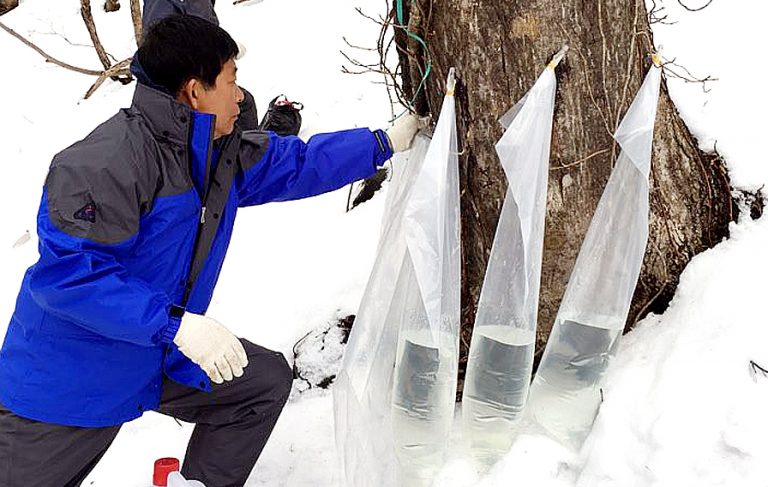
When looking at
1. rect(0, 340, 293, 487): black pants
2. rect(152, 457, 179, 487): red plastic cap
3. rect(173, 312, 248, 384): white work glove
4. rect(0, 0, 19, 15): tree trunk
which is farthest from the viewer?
rect(0, 0, 19, 15): tree trunk

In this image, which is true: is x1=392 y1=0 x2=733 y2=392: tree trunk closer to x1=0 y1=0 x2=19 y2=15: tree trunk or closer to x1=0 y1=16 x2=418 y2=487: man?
x1=0 y1=16 x2=418 y2=487: man

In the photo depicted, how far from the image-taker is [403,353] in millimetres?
1791

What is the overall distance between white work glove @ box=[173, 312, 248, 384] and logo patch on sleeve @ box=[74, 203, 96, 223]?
280mm

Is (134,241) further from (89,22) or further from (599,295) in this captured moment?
(89,22)

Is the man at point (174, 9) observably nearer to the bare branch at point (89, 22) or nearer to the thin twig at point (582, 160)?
the thin twig at point (582, 160)

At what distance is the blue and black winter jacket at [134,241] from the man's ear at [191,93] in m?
0.06

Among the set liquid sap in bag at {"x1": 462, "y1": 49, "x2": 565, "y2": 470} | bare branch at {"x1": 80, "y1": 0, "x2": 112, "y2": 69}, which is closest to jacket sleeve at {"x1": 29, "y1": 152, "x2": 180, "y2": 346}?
liquid sap in bag at {"x1": 462, "y1": 49, "x2": 565, "y2": 470}

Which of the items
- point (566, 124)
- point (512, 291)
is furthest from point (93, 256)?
point (566, 124)

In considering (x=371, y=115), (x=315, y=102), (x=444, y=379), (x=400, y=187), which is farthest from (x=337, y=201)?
(x=444, y=379)

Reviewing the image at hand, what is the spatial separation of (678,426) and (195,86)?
125cm

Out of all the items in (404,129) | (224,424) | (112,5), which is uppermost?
(112,5)

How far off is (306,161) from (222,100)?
0.29m

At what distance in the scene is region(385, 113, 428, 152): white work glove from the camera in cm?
186

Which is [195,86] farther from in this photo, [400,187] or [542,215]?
[542,215]
